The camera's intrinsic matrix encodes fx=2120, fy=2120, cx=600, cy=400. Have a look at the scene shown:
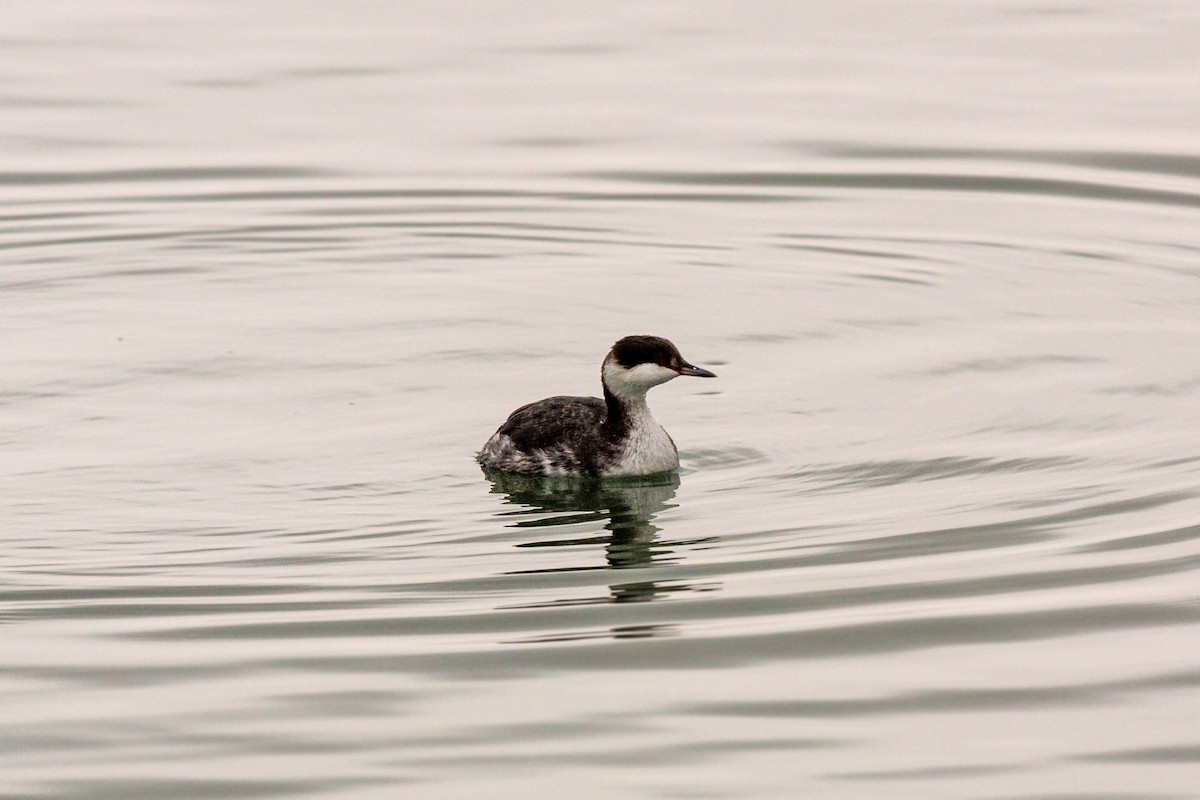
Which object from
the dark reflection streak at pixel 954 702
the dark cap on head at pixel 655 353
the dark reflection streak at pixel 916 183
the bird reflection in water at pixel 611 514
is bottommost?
the dark reflection streak at pixel 954 702

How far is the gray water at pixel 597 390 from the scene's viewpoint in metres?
9.76

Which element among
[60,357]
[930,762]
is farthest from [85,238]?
[930,762]

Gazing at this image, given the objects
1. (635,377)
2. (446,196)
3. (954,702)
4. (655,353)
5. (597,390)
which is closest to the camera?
(954,702)

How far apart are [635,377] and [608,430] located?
1.45ft

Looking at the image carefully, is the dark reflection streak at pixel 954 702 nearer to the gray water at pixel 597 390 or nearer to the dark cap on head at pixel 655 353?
the gray water at pixel 597 390

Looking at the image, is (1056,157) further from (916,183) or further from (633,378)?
(633,378)

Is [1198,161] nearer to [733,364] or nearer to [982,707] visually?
[733,364]

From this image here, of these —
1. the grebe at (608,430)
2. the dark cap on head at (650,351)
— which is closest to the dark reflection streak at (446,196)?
the grebe at (608,430)

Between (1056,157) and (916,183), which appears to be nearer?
(916,183)

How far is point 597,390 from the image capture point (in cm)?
1719

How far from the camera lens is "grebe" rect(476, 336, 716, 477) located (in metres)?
14.5

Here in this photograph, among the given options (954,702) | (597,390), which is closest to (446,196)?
(597,390)

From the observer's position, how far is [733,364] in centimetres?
1706

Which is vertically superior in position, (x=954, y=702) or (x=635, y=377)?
(x=635, y=377)
